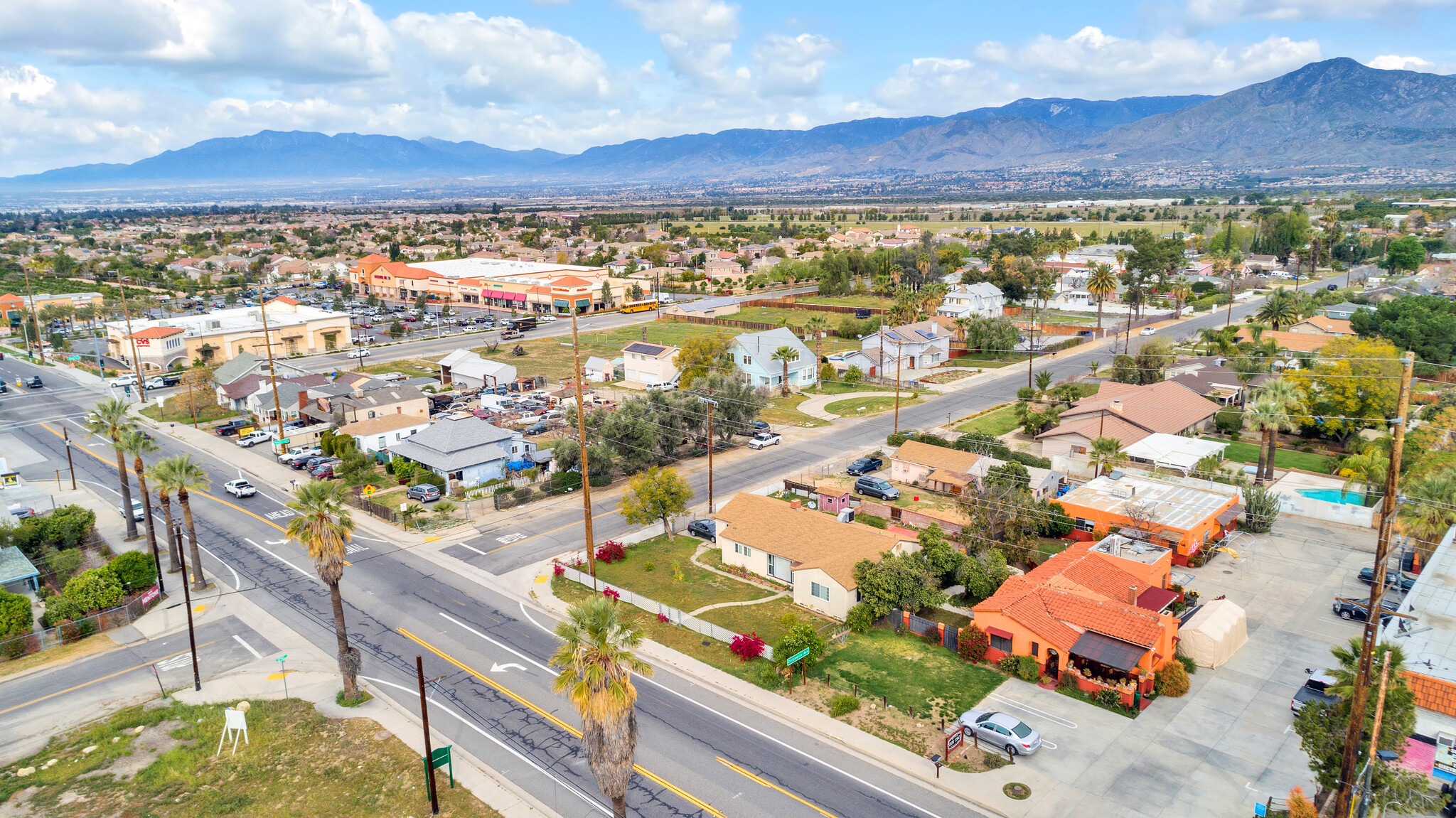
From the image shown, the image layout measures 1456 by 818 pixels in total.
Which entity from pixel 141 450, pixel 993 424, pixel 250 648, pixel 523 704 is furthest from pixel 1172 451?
pixel 141 450

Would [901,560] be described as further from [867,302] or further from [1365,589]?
[867,302]

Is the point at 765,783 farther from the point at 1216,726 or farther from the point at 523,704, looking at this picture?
the point at 1216,726

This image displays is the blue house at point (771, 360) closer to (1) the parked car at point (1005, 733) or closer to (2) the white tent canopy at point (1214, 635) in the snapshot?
(2) the white tent canopy at point (1214, 635)

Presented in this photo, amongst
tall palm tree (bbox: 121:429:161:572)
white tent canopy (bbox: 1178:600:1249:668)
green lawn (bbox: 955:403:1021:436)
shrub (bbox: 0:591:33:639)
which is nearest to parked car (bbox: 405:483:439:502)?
tall palm tree (bbox: 121:429:161:572)

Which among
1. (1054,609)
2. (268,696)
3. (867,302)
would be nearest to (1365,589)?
(1054,609)

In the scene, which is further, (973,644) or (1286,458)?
(1286,458)

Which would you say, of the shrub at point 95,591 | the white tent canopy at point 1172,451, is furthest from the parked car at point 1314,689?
the shrub at point 95,591
